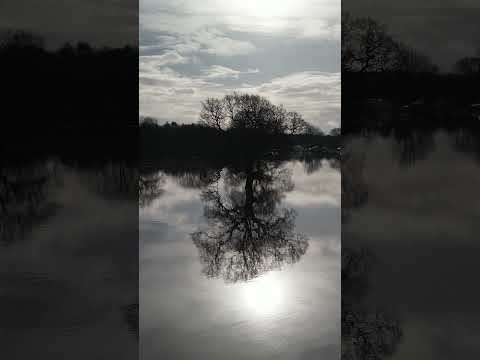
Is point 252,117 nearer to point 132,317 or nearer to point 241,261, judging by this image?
point 241,261

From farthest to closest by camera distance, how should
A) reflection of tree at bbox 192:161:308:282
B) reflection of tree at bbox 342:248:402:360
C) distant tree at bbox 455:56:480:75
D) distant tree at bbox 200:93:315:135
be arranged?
distant tree at bbox 200:93:315:135 → reflection of tree at bbox 192:161:308:282 → distant tree at bbox 455:56:480:75 → reflection of tree at bbox 342:248:402:360

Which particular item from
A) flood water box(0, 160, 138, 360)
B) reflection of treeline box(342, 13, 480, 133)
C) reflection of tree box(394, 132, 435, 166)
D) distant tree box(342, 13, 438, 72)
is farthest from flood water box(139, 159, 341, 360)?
distant tree box(342, 13, 438, 72)

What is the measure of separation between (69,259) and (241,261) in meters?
5.49

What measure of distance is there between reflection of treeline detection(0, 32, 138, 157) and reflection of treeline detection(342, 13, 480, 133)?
1422 mm

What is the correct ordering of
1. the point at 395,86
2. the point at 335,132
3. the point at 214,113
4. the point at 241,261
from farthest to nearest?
the point at 214,113, the point at 335,132, the point at 241,261, the point at 395,86

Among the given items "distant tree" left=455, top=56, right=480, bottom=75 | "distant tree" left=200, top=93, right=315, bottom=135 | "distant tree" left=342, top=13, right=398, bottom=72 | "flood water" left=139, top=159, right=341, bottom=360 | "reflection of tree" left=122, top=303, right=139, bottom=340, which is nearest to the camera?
"reflection of tree" left=122, top=303, right=139, bottom=340

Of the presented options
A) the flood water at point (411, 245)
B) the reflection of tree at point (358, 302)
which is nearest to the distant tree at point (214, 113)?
the reflection of tree at point (358, 302)

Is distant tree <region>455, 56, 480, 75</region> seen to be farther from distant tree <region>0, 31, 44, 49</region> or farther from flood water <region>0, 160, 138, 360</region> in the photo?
distant tree <region>0, 31, 44, 49</region>

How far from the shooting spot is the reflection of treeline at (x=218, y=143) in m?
14.6

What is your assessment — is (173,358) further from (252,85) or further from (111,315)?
(252,85)

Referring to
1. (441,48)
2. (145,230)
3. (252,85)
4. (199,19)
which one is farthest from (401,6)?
(199,19)

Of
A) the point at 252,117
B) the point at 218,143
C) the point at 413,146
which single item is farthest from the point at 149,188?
the point at 413,146

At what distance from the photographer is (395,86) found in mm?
3449

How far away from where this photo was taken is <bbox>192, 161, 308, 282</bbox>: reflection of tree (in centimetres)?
789
